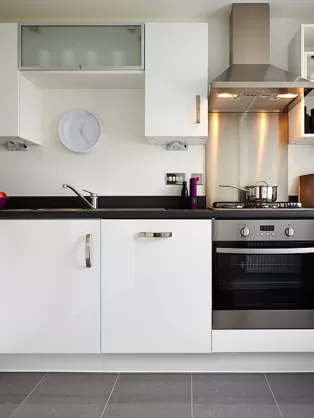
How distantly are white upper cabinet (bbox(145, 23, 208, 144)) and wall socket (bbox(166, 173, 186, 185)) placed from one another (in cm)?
41

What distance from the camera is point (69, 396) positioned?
1.77 m

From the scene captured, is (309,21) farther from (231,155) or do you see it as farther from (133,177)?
(133,177)

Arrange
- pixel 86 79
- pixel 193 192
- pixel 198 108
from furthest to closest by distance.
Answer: pixel 193 192 < pixel 86 79 < pixel 198 108

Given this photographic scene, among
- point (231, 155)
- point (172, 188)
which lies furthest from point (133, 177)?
point (231, 155)

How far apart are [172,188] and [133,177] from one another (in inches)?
11.8

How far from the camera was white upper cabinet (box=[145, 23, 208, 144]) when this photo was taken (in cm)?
225

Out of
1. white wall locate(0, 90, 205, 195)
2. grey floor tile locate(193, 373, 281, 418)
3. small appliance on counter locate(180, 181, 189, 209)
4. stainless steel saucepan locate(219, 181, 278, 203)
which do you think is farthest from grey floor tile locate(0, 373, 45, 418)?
stainless steel saucepan locate(219, 181, 278, 203)

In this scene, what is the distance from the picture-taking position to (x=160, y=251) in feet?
6.33

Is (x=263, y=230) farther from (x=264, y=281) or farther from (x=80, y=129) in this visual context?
(x=80, y=129)

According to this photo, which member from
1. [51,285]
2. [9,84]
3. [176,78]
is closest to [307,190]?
→ [176,78]

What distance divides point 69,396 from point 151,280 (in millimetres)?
697

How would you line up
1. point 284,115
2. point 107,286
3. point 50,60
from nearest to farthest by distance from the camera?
1. point 107,286
2. point 50,60
3. point 284,115

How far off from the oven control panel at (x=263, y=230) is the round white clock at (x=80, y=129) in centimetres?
119

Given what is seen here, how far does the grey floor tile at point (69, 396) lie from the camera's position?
1.62 meters
